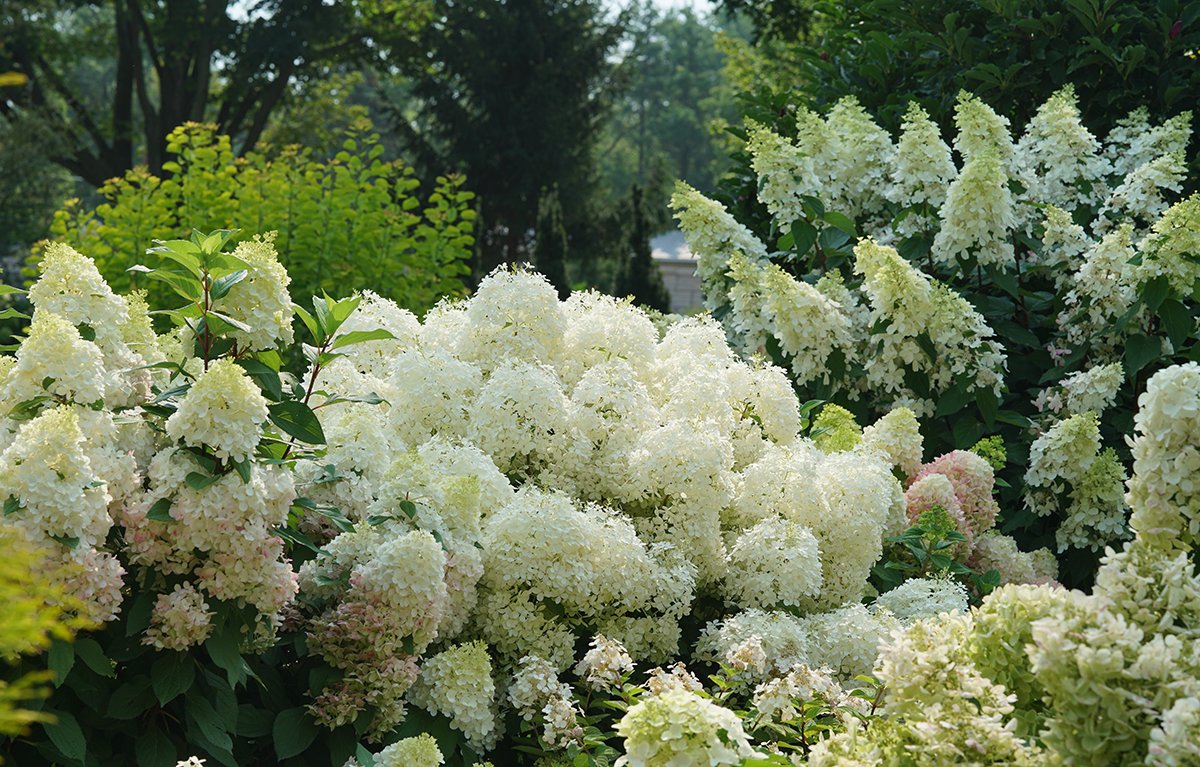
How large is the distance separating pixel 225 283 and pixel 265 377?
0.23 m

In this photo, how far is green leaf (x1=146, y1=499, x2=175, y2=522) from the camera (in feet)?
8.31

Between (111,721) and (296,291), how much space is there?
5631 millimetres

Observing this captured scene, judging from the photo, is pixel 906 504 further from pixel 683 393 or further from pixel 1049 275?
pixel 1049 275

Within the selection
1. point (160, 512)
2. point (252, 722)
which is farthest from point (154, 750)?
point (160, 512)

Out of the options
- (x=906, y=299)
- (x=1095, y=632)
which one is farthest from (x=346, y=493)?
(x=906, y=299)

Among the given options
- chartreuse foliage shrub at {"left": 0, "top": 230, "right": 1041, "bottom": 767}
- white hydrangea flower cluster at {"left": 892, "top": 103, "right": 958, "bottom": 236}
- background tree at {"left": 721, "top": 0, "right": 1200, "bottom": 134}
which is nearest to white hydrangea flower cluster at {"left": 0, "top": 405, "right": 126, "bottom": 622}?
chartreuse foliage shrub at {"left": 0, "top": 230, "right": 1041, "bottom": 767}

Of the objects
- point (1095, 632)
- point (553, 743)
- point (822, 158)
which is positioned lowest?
point (553, 743)

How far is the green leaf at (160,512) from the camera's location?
2533mm

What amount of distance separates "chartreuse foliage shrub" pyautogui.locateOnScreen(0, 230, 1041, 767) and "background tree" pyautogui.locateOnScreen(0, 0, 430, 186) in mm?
17825

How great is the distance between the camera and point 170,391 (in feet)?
8.96

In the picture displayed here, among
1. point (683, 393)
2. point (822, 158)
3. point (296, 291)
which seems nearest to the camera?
point (683, 393)

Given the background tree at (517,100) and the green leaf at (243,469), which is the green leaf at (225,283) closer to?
the green leaf at (243,469)

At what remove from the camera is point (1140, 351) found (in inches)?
186

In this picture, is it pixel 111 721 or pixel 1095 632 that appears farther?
pixel 111 721
